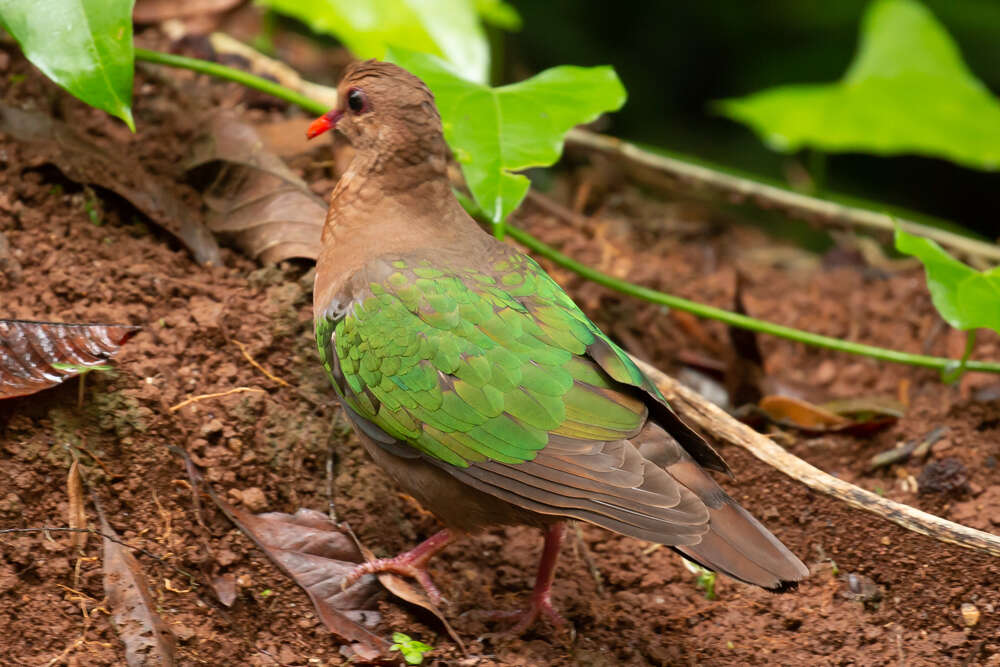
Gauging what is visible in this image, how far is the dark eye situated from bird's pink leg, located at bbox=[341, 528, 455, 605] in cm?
137

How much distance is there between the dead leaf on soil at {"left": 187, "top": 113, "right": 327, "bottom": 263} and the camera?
375cm

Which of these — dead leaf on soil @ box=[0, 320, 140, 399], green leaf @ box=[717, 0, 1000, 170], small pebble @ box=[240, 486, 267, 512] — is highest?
green leaf @ box=[717, 0, 1000, 170]

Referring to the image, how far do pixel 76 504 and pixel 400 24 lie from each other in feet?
8.38

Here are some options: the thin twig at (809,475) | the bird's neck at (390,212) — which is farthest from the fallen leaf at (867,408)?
the bird's neck at (390,212)

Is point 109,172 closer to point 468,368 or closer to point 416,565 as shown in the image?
point 468,368

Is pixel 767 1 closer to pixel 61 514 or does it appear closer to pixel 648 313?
pixel 648 313

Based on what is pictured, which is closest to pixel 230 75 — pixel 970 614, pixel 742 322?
pixel 742 322

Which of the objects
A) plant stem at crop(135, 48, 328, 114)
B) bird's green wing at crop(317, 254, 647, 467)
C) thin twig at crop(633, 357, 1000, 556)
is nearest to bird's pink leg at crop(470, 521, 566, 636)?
bird's green wing at crop(317, 254, 647, 467)

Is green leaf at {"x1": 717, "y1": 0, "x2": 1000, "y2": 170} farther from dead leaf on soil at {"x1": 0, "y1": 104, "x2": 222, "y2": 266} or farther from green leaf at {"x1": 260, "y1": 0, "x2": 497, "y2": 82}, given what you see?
dead leaf on soil at {"x1": 0, "y1": 104, "x2": 222, "y2": 266}

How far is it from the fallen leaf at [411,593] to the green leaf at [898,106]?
3.19 metres

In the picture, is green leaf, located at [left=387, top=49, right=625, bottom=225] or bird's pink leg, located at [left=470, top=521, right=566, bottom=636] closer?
bird's pink leg, located at [left=470, top=521, right=566, bottom=636]

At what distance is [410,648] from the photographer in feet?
9.84

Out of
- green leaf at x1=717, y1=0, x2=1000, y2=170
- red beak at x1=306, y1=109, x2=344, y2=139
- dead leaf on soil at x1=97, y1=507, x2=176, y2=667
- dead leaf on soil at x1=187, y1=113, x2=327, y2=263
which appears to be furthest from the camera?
green leaf at x1=717, y1=0, x2=1000, y2=170

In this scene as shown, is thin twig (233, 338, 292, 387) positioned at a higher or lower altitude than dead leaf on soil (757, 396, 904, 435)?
lower
